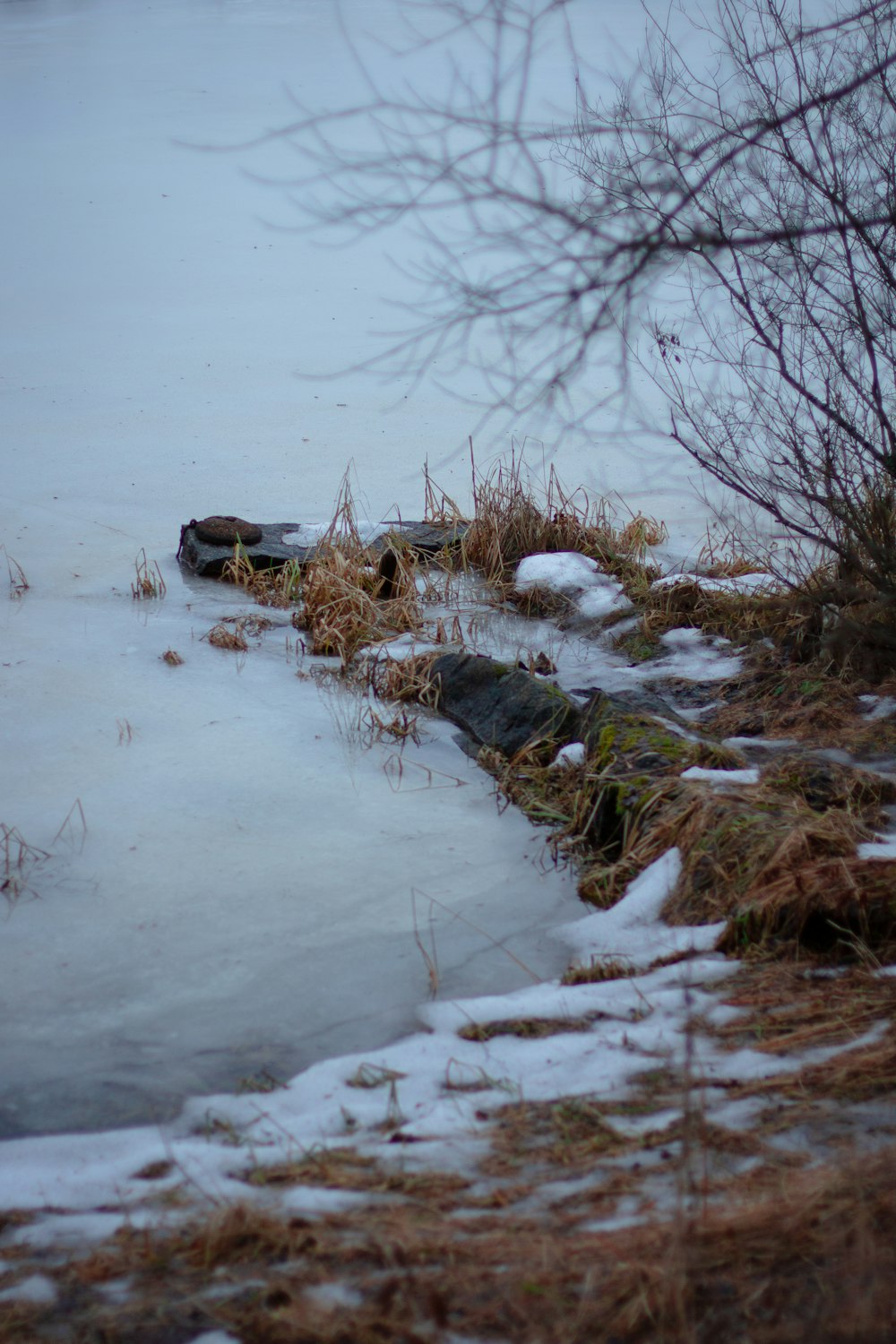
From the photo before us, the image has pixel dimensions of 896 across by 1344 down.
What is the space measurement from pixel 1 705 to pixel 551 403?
2493mm

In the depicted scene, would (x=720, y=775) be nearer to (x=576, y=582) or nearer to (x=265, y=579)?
(x=576, y=582)

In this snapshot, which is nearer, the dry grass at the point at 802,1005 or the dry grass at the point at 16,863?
the dry grass at the point at 802,1005

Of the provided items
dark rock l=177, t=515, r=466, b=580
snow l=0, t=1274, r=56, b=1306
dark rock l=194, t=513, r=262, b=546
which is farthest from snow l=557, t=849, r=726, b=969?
dark rock l=194, t=513, r=262, b=546

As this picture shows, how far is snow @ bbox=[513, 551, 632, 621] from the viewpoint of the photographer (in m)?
5.46

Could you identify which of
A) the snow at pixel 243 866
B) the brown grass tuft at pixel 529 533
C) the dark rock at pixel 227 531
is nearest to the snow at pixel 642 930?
the snow at pixel 243 866

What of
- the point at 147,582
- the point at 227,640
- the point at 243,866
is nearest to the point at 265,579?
the point at 147,582

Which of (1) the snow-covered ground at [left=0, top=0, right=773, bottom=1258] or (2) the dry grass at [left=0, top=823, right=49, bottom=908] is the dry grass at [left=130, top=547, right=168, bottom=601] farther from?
(2) the dry grass at [left=0, top=823, right=49, bottom=908]

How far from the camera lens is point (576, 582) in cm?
571

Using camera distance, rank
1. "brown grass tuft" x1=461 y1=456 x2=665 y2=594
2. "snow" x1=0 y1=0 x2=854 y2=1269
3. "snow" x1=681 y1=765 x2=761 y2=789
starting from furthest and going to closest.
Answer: "brown grass tuft" x1=461 y1=456 x2=665 y2=594 → "snow" x1=681 y1=765 x2=761 y2=789 → "snow" x1=0 y1=0 x2=854 y2=1269

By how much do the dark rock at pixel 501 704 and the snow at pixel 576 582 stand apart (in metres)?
1.15

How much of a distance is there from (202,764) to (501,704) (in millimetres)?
1087

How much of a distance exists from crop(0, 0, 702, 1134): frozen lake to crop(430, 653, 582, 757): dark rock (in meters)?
0.14

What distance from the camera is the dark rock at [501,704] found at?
158 inches

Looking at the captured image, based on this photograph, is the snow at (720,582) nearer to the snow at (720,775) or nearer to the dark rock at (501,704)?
the dark rock at (501,704)
